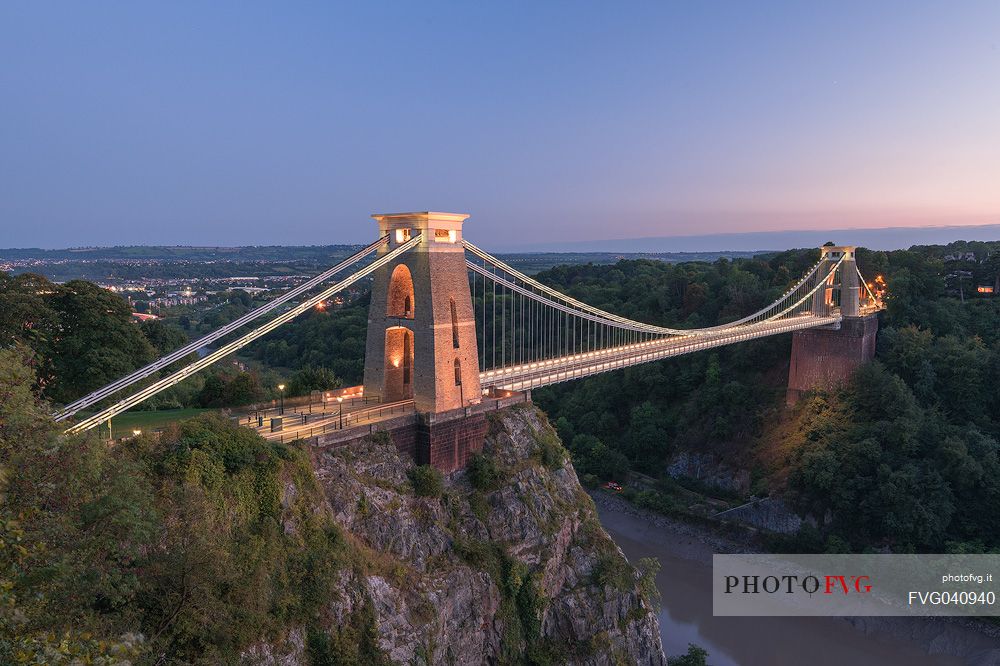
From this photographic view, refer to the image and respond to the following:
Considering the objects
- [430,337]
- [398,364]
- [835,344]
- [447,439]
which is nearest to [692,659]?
[447,439]

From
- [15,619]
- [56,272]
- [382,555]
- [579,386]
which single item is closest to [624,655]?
[382,555]

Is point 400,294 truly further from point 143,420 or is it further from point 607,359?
point 607,359

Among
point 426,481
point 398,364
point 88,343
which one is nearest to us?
point 426,481

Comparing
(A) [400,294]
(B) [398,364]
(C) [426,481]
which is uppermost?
(A) [400,294]

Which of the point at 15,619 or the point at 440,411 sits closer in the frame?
the point at 15,619

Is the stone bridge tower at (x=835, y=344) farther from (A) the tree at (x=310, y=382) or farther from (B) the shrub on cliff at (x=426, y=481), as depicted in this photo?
(A) the tree at (x=310, y=382)

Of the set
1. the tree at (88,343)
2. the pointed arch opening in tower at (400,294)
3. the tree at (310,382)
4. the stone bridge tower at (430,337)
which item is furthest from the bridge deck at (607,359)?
the tree at (88,343)

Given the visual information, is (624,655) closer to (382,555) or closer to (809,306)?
(382,555)
